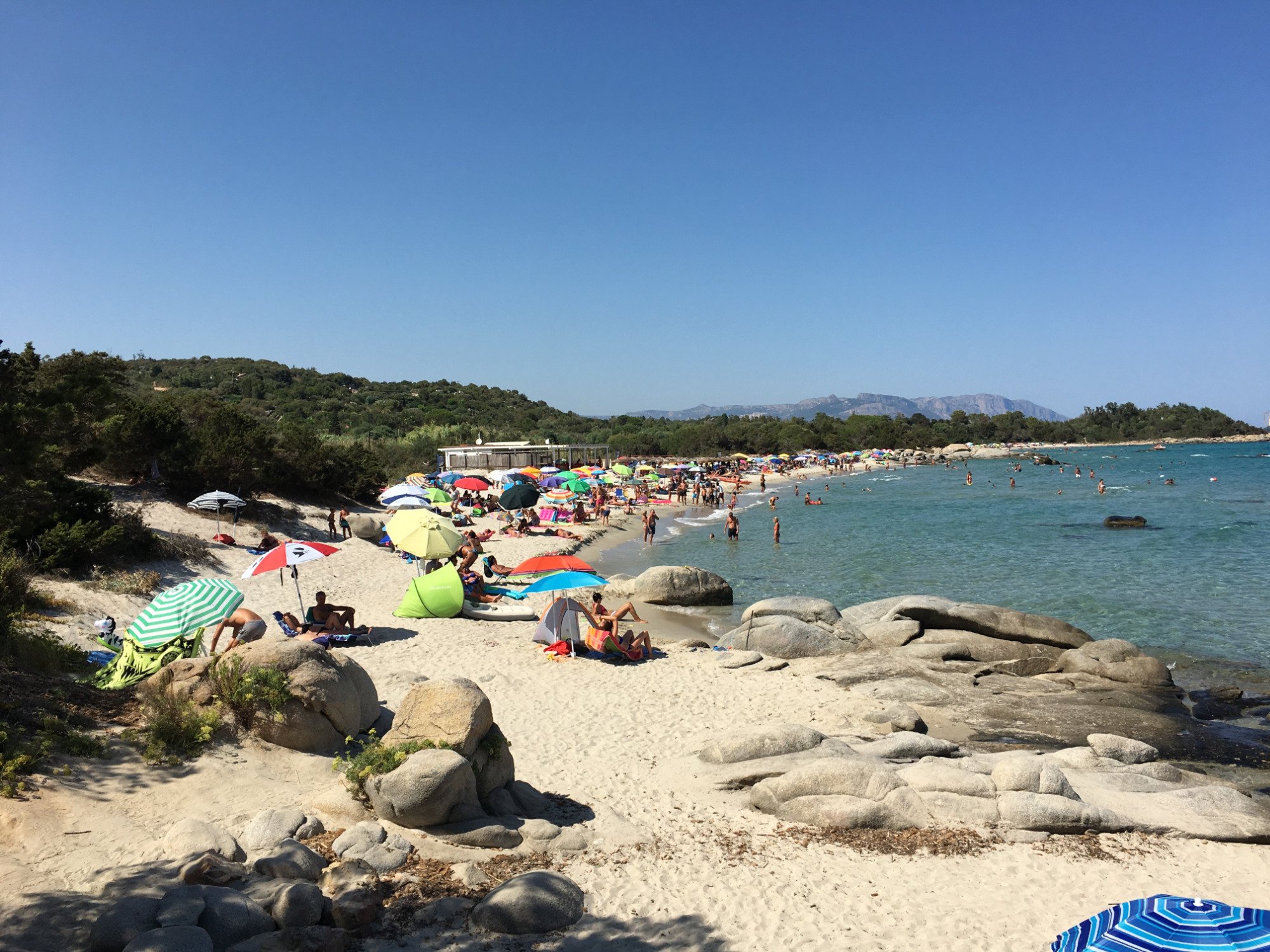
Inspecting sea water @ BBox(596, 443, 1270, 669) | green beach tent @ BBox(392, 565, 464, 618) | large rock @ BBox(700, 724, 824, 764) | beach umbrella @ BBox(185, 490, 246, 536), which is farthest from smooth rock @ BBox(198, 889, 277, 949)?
beach umbrella @ BBox(185, 490, 246, 536)

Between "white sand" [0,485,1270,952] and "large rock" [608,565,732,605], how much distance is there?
9.12 meters

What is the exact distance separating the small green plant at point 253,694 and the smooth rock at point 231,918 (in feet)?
8.44

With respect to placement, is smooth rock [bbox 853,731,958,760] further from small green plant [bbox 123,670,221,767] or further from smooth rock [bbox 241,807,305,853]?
small green plant [bbox 123,670,221,767]

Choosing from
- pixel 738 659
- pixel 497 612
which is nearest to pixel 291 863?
pixel 738 659

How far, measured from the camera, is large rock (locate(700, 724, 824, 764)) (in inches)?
344

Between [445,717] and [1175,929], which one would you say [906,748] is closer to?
[1175,929]

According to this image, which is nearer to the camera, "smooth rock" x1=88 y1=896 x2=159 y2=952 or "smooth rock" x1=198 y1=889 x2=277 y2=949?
"smooth rock" x1=88 y1=896 x2=159 y2=952

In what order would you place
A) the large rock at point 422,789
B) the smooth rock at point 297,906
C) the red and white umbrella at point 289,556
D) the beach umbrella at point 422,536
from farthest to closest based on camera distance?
the beach umbrella at point 422,536, the red and white umbrella at point 289,556, the large rock at point 422,789, the smooth rock at point 297,906

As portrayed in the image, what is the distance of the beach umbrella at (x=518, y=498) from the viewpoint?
25.4m

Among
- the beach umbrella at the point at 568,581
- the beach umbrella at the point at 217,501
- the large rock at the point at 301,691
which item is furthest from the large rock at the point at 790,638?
the beach umbrella at the point at 217,501

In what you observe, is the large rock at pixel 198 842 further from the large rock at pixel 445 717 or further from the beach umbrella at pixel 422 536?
the beach umbrella at pixel 422 536

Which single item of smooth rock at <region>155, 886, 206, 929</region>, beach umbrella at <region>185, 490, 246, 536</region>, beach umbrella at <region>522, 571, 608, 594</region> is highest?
beach umbrella at <region>185, 490, 246, 536</region>

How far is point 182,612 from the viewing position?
9.43m

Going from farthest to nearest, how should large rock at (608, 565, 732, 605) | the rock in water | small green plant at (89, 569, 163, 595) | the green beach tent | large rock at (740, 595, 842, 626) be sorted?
the rock in water → large rock at (608, 565, 732, 605) → large rock at (740, 595, 842, 626) → the green beach tent → small green plant at (89, 569, 163, 595)
